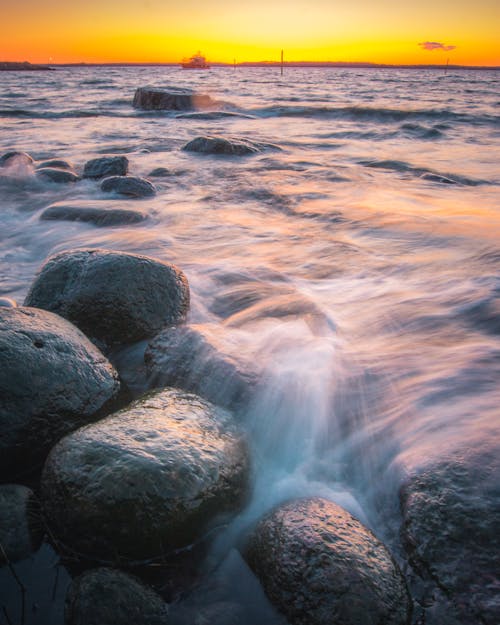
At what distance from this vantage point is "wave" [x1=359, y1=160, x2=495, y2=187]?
7.84 metres

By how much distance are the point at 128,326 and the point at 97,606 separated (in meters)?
1.87

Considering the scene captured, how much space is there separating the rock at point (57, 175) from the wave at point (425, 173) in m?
5.63

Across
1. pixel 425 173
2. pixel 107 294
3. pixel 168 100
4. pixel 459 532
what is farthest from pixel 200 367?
pixel 168 100

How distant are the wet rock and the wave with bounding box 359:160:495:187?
8.26 ft

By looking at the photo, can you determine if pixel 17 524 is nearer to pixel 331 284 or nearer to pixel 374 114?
pixel 331 284

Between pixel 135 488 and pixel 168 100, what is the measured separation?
797 inches

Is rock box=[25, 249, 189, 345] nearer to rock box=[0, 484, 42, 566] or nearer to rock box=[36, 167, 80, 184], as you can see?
rock box=[0, 484, 42, 566]

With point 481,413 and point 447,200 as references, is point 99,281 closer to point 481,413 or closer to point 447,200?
point 481,413

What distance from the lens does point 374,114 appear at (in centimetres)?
1708

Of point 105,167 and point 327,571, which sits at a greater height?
point 105,167

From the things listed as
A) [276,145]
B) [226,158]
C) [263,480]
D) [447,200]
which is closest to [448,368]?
[263,480]

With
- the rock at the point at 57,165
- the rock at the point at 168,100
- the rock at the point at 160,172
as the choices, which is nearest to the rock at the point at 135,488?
the rock at the point at 160,172

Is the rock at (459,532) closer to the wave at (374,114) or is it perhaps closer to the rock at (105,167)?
the rock at (105,167)

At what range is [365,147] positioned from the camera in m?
11.5
